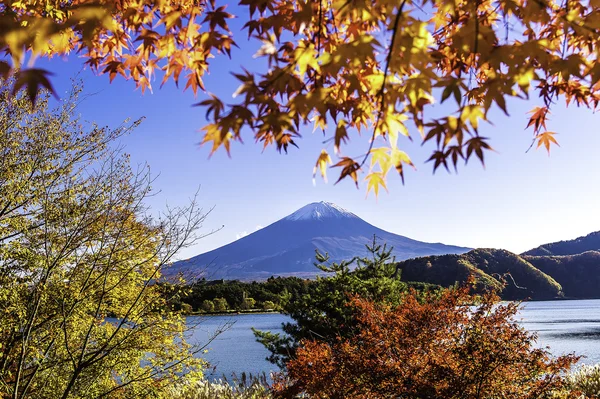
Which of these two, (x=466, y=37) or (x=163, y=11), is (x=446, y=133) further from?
(x=163, y=11)

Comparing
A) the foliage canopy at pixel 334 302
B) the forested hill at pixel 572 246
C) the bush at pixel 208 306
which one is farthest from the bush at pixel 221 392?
the forested hill at pixel 572 246

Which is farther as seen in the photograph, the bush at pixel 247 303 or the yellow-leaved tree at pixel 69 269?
the bush at pixel 247 303

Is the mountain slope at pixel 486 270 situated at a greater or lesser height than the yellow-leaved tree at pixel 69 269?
lesser

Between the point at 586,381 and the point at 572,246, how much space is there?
167458mm

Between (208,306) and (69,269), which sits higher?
(69,269)

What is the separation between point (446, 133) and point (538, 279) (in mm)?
93380

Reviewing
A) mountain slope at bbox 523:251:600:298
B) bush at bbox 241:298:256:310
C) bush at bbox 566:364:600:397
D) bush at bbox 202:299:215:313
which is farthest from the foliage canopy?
Answer: mountain slope at bbox 523:251:600:298

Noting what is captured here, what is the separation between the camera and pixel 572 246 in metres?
154

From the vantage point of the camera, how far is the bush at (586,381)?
10589 mm

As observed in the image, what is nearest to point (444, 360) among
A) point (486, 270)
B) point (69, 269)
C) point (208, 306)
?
point (69, 269)

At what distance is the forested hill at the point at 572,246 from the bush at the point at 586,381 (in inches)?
5308

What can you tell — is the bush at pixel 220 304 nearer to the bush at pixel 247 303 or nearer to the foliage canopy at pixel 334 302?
the bush at pixel 247 303

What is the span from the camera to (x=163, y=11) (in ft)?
11.3

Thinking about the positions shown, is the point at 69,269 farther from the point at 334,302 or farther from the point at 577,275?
the point at 577,275
